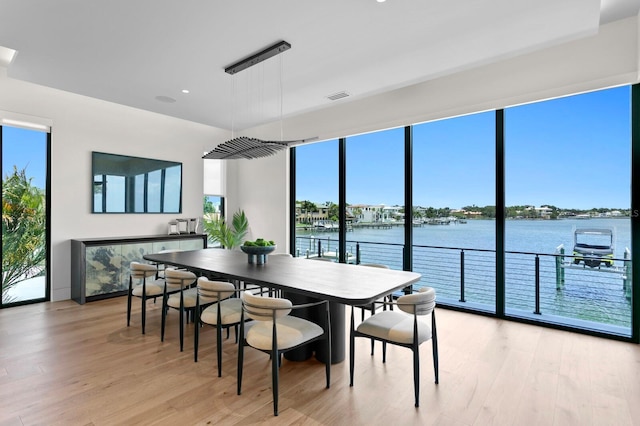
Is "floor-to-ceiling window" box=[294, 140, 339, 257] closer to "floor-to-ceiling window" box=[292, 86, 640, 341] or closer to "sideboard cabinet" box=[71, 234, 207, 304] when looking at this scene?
"floor-to-ceiling window" box=[292, 86, 640, 341]

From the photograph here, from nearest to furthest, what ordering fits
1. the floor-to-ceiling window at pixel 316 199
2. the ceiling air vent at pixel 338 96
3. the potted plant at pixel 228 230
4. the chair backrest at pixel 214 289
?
the chair backrest at pixel 214 289, the ceiling air vent at pixel 338 96, the floor-to-ceiling window at pixel 316 199, the potted plant at pixel 228 230

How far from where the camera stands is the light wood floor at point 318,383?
2.13 meters

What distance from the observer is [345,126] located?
211 inches

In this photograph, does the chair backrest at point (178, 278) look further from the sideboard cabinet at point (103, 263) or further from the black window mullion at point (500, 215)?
the black window mullion at point (500, 215)

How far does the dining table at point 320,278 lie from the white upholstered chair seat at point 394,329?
0.82 feet

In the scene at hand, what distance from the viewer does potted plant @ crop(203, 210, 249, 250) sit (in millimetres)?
6574

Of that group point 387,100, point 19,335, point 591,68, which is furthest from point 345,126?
point 19,335

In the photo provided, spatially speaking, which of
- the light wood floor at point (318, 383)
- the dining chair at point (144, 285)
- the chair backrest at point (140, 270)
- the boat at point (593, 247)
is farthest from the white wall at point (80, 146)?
the boat at point (593, 247)

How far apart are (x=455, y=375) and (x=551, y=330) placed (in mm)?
1751

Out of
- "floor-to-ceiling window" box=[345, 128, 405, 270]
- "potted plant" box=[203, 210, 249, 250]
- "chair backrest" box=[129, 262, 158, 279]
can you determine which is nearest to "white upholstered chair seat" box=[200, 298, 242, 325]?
"chair backrest" box=[129, 262, 158, 279]

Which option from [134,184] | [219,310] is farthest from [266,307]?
[134,184]

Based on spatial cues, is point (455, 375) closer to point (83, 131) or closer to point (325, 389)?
point (325, 389)

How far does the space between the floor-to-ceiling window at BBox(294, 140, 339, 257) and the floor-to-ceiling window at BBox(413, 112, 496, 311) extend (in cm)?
146

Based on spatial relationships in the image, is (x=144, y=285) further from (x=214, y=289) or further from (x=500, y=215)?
(x=500, y=215)
